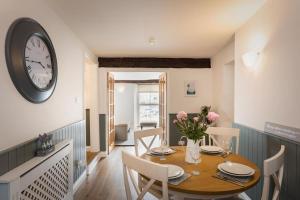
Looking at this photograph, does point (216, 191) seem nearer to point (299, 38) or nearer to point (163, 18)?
point (299, 38)

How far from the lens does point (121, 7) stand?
211 centimetres

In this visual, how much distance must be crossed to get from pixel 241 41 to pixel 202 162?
1.78m

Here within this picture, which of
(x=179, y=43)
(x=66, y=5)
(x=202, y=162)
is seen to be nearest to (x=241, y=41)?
(x=179, y=43)

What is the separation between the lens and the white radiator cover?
3.96 feet

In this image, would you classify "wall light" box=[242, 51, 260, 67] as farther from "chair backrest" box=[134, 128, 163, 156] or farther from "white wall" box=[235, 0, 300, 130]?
"chair backrest" box=[134, 128, 163, 156]

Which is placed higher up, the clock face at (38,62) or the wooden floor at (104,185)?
the clock face at (38,62)

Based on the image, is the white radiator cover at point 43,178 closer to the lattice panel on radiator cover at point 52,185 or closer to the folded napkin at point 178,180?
the lattice panel on radiator cover at point 52,185

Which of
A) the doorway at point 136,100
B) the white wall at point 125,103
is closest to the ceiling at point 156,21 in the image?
the doorway at point 136,100

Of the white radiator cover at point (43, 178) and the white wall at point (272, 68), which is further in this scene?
the white wall at point (272, 68)

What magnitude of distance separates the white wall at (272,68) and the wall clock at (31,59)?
7.16 ft

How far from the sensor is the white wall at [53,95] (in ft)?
4.55

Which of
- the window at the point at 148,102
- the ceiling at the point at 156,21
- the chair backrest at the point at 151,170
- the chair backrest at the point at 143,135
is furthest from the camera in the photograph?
the window at the point at 148,102

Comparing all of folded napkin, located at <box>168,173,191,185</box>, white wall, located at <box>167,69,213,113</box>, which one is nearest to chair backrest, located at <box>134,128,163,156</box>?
folded napkin, located at <box>168,173,191,185</box>

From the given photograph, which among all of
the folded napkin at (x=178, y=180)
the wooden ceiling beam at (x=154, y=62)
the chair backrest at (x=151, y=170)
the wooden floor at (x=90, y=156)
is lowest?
the wooden floor at (x=90, y=156)
